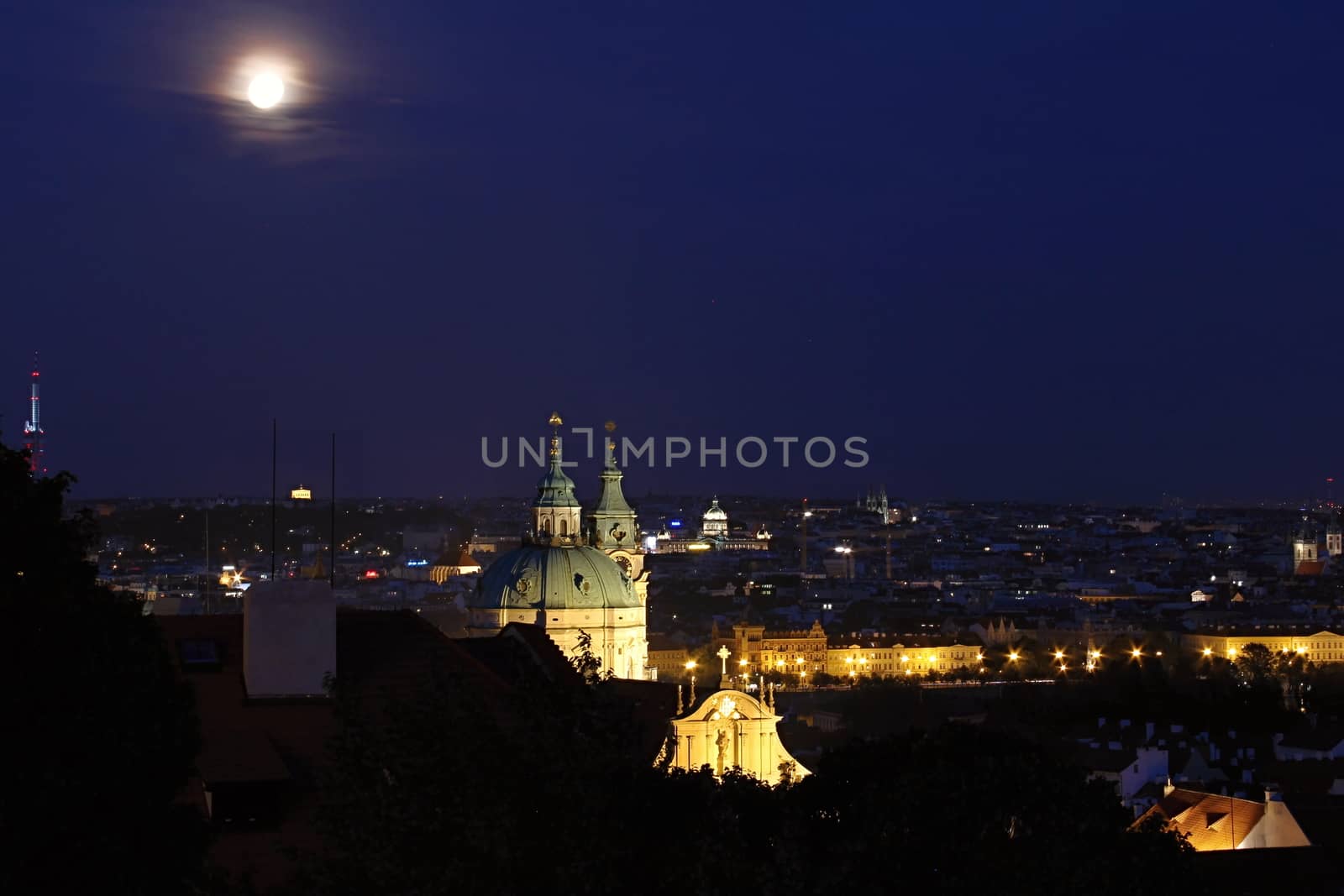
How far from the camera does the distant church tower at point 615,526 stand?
7006 cm

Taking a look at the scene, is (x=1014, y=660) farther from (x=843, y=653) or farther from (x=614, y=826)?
(x=614, y=826)

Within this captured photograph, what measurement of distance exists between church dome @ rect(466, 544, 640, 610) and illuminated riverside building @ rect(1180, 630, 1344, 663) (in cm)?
5921

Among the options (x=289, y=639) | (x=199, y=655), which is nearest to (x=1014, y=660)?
(x=199, y=655)

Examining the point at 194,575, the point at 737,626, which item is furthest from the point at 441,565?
the point at 737,626

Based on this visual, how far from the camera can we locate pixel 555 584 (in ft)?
178

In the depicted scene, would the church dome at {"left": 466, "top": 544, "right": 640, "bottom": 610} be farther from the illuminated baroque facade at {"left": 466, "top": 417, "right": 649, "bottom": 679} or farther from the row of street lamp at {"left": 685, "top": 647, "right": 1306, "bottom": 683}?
the row of street lamp at {"left": 685, "top": 647, "right": 1306, "bottom": 683}

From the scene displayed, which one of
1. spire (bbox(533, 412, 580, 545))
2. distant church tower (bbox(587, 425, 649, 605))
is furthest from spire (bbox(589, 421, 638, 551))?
spire (bbox(533, 412, 580, 545))

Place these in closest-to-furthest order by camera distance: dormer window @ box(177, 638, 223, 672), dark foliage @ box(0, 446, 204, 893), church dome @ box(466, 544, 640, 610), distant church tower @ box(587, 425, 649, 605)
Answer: dark foliage @ box(0, 446, 204, 893), dormer window @ box(177, 638, 223, 672), church dome @ box(466, 544, 640, 610), distant church tower @ box(587, 425, 649, 605)

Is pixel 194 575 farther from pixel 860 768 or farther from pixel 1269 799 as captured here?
pixel 860 768

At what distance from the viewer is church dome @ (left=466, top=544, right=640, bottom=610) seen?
5394 centimetres

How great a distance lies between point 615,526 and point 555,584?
18.1m

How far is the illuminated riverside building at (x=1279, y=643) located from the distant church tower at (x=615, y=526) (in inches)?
1700

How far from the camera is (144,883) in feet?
40.9

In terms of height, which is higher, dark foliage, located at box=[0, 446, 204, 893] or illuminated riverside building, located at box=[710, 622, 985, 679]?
illuminated riverside building, located at box=[710, 622, 985, 679]
